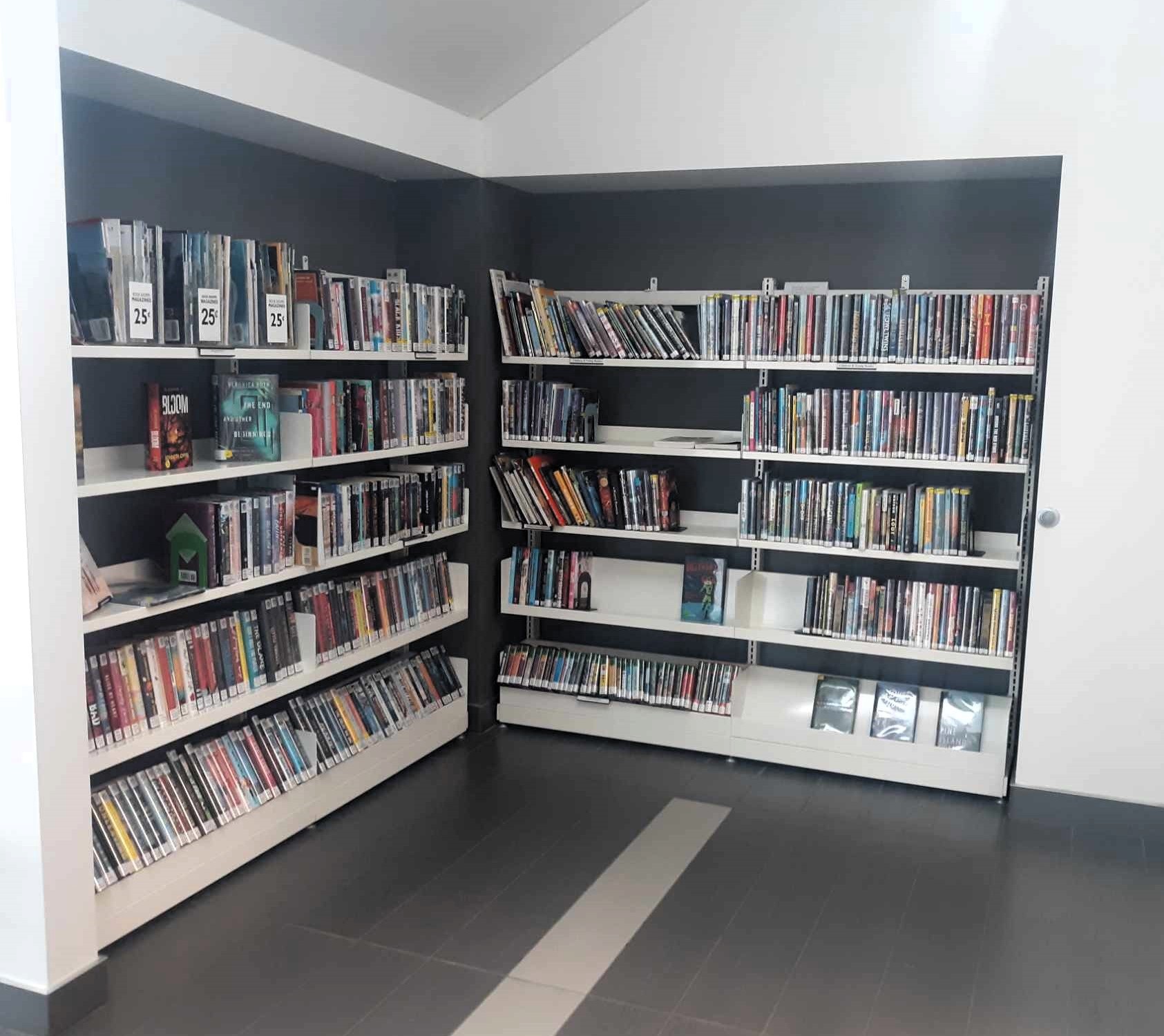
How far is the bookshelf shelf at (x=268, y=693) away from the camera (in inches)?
115

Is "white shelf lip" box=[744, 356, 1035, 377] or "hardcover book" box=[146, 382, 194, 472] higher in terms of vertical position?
"white shelf lip" box=[744, 356, 1035, 377]

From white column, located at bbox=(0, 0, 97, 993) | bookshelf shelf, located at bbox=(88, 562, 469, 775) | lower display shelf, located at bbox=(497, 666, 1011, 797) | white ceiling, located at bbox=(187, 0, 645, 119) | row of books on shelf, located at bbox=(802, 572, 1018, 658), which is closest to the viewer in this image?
white column, located at bbox=(0, 0, 97, 993)

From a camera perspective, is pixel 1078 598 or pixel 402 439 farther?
pixel 402 439

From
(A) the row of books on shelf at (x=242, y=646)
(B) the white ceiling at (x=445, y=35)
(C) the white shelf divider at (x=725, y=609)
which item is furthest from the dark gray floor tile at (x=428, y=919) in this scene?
(B) the white ceiling at (x=445, y=35)

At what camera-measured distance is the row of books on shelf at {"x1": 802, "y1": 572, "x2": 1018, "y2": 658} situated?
157 inches

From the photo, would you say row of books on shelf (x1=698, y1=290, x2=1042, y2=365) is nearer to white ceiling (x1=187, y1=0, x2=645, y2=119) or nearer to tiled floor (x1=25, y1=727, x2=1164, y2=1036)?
white ceiling (x1=187, y1=0, x2=645, y2=119)

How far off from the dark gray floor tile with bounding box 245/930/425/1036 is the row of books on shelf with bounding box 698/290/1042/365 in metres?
2.45

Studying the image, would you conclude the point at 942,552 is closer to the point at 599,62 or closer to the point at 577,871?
the point at 577,871

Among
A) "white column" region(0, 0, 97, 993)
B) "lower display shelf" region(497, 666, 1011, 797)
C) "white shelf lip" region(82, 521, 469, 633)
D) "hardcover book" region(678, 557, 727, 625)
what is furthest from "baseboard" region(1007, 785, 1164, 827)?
"white column" region(0, 0, 97, 993)

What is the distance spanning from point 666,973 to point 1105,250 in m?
2.62

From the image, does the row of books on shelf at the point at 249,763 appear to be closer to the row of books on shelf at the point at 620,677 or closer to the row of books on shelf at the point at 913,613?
the row of books on shelf at the point at 620,677

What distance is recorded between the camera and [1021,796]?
390cm

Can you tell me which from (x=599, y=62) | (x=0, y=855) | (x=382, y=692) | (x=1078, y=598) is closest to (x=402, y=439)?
(x=382, y=692)

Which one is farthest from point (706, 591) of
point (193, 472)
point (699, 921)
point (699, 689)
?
point (193, 472)
